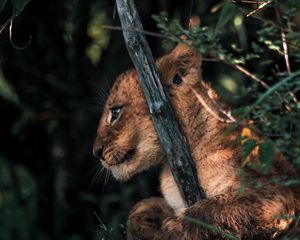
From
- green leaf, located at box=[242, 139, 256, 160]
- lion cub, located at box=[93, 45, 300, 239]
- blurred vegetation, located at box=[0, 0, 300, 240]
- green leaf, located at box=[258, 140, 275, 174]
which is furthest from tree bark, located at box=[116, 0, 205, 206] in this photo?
blurred vegetation, located at box=[0, 0, 300, 240]

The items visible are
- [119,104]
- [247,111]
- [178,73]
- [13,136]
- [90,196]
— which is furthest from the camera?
[13,136]

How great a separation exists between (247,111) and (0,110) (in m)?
4.53

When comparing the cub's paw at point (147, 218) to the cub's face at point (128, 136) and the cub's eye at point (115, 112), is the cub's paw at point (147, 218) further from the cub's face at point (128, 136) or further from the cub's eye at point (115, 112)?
the cub's eye at point (115, 112)

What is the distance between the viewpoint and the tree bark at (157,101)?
4.44 meters

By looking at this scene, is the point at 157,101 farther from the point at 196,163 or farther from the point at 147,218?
the point at 147,218

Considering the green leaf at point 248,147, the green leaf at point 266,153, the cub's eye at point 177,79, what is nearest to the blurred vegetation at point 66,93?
the cub's eye at point 177,79

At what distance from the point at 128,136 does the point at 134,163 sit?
6.6 inches

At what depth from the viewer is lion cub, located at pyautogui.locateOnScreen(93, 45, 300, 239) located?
4488 mm

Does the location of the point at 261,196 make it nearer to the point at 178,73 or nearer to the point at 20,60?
the point at 178,73

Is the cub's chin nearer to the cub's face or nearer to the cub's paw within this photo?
the cub's face

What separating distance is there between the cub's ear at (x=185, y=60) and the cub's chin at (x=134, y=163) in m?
0.51

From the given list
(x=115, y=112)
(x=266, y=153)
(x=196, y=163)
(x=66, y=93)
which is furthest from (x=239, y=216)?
(x=66, y=93)

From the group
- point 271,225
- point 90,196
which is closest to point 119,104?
point 271,225

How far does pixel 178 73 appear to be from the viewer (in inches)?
191
